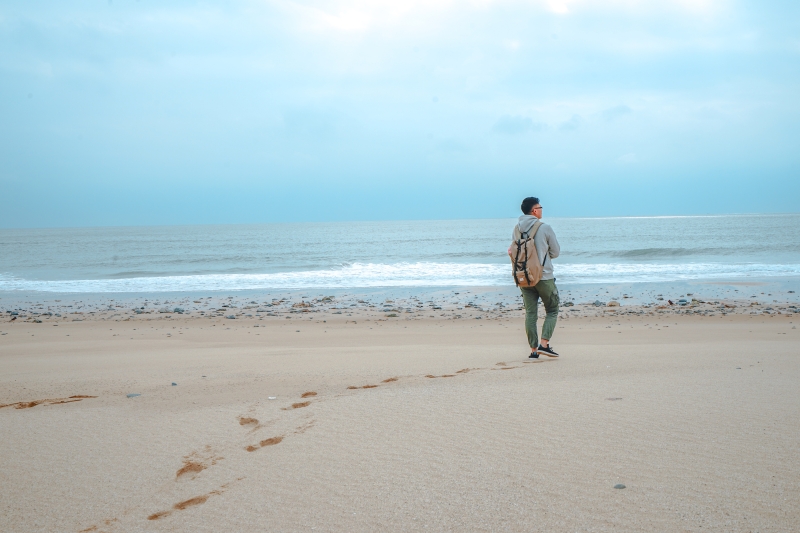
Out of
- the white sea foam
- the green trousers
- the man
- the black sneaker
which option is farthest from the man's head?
the white sea foam

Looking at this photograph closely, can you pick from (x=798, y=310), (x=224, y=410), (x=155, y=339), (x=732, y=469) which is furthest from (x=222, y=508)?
(x=798, y=310)

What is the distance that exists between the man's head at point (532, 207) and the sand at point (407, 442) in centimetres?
169

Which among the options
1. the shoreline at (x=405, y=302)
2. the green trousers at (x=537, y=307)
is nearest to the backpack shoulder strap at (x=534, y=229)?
the green trousers at (x=537, y=307)

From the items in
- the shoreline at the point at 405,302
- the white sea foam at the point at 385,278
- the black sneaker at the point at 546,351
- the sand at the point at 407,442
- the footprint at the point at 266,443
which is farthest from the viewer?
the white sea foam at the point at 385,278

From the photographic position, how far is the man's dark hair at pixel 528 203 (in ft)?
21.1

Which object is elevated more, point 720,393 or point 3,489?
point 720,393

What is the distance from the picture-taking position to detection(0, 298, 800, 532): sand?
2594mm

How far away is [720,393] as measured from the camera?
442cm

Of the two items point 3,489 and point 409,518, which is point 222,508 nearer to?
point 409,518

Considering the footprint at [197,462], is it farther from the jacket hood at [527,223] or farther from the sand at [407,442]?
the jacket hood at [527,223]

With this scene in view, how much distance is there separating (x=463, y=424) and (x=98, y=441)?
2.40m

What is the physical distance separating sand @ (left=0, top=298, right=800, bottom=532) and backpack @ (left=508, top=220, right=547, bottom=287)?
94 centimetres

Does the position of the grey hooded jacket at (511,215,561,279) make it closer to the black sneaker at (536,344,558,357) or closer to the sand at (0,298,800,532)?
the black sneaker at (536,344,558,357)

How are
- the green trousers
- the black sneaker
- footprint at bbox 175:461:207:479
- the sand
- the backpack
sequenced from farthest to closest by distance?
the black sneaker
the green trousers
the backpack
footprint at bbox 175:461:207:479
the sand
